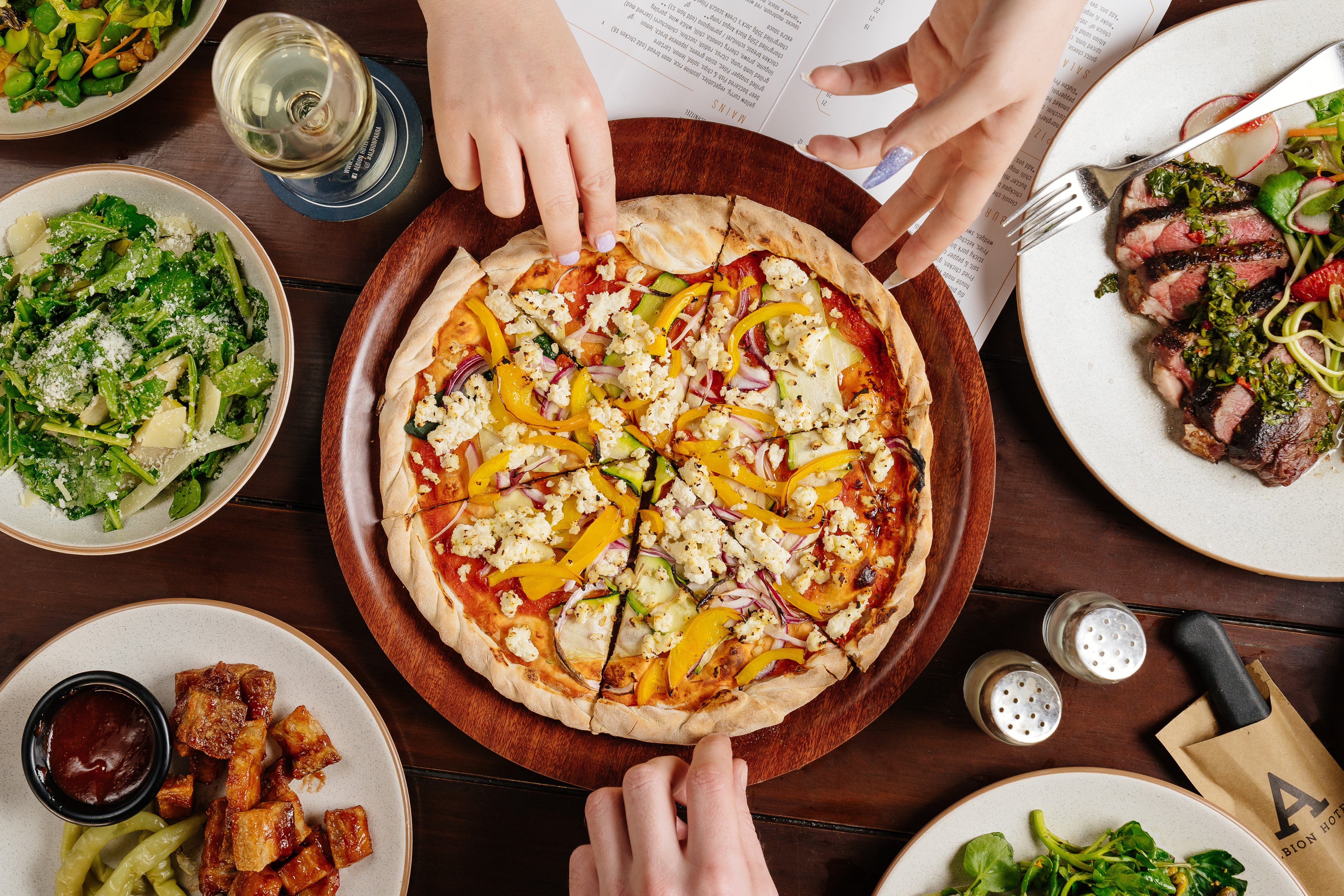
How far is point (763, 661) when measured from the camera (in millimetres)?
2949

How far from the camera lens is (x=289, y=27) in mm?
2674

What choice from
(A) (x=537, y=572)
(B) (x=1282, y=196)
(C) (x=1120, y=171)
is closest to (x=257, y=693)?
(A) (x=537, y=572)

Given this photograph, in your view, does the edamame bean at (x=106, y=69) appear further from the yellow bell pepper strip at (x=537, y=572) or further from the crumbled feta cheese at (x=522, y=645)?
the crumbled feta cheese at (x=522, y=645)

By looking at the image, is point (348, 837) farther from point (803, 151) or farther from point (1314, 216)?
point (1314, 216)

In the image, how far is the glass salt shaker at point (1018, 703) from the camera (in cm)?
290

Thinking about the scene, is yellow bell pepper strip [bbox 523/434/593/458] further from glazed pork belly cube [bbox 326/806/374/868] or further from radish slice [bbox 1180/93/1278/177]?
radish slice [bbox 1180/93/1278/177]

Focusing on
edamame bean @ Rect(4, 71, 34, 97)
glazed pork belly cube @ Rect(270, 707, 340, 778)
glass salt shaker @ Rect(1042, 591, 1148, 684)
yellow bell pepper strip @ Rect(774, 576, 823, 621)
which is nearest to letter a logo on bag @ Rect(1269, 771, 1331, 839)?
glass salt shaker @ Rect(1042, 591, 1148, 684)

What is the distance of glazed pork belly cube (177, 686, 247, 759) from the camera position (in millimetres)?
2773

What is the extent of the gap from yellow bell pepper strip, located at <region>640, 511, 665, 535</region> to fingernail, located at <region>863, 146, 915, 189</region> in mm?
1482

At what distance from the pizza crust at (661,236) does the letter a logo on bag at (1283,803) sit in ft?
9.51

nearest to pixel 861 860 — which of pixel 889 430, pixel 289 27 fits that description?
pixel 889 430

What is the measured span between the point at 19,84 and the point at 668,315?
250cm

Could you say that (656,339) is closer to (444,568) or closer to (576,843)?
(444,568)

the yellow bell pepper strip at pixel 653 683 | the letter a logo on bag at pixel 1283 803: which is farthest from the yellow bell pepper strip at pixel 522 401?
the letter a logo on bag at pixel 1283 803
